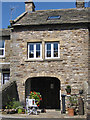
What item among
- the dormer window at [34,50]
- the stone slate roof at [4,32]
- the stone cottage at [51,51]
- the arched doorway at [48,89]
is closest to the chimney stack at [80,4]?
the stone cottage at [51,51]

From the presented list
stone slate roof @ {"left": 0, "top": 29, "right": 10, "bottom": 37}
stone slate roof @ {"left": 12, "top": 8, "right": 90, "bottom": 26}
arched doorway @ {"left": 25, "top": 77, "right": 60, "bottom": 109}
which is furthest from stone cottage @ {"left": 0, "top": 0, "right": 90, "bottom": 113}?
arched doorway @ {"left": 25, "top": 77, "right": 60, "bottom": 109}

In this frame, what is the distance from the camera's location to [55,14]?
18.0 meters

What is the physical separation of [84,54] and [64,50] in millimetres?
1552

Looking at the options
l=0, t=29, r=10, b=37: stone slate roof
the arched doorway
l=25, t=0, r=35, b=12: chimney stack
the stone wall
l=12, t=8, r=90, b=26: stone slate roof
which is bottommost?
the arched doorway

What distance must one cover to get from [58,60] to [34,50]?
81.3 inches

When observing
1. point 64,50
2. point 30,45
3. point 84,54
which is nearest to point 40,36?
point 30,45

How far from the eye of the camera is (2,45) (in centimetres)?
1809

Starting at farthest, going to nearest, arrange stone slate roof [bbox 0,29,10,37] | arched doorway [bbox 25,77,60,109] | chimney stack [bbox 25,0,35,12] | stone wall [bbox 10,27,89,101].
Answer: chimney stack [bbox 25,0,35,12], arched doorway [bbox 25,77,60,109], stone slate roof [bbox 0,29,10,37], stone wall [bbox 10,27,89,101]

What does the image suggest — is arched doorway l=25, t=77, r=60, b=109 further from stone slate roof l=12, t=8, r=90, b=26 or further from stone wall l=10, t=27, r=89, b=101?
stone slate roof l=12, t=8, r=90, b=26

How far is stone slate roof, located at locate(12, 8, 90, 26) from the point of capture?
15.9 meters

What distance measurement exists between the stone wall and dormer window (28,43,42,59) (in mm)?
338

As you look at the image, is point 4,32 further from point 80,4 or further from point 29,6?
point 80,4

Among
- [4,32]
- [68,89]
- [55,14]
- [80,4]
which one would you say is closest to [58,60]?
[68,89]

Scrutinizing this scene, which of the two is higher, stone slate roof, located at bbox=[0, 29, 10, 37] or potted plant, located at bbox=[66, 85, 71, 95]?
stone slate roof, located at bbox=[0, 29, 10, 37]
